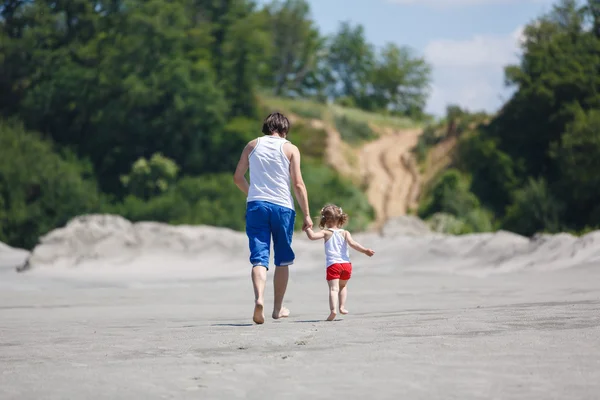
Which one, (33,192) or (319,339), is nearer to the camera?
(319,339)

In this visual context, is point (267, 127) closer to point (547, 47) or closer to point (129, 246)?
point (129, 246)

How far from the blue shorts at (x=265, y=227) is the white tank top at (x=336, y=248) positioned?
538 millimetres

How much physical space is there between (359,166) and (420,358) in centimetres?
5953

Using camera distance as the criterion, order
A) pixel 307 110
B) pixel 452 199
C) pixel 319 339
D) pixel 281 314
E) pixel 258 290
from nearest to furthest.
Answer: pixel 319 339 < pixel 258 290 < pixel 281 314 < pixel 452 199 < pixel 307 110

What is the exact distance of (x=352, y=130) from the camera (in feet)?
234

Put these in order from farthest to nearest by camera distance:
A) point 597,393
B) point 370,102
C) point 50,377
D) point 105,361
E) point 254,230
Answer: point 370,102 → point 254,230 → point 105,361 → point 50,377 → point 597,393

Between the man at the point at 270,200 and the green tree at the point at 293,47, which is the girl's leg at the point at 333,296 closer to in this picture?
the man at the point at 270,200

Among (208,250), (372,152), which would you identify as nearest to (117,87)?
(208,250)

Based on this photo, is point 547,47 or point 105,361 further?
point 547,47

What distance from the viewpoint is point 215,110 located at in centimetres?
4797

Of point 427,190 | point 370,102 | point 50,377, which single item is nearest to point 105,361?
point 50,377

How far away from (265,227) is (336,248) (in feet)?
2.67

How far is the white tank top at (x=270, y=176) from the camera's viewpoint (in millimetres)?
→ 9469

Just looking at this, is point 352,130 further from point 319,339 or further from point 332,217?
point 319,339
